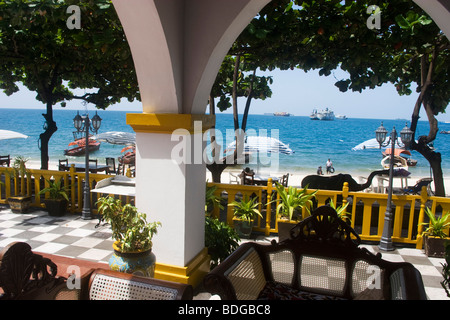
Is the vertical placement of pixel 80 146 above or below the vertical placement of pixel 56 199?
below

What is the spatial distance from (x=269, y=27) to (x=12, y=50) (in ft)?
20.3

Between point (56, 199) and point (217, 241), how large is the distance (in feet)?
14.0

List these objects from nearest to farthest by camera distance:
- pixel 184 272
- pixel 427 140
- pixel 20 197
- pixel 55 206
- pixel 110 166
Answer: pixel 184 272 → pixel 55 206 → pixel 20 197 → pixel 427 140 → pixel 110 166

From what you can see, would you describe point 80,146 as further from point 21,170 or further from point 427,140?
point 427,140

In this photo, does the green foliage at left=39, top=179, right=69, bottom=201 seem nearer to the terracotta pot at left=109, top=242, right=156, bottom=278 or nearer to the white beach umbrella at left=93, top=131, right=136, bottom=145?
the terracotta pot at left=109, top=242, right=156, bottom=278

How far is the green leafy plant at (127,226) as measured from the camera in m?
3.19

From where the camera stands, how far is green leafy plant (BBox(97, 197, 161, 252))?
3194mm

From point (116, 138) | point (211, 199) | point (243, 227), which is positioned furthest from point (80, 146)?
point (243, 227)

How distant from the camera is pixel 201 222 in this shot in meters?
4.12

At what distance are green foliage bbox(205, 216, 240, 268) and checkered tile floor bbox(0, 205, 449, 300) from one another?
1.63 meters

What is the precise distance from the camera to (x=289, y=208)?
5781 millimetres

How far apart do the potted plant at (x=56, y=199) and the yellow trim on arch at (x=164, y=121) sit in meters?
4.23

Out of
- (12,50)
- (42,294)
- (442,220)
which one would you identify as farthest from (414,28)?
(12,50)

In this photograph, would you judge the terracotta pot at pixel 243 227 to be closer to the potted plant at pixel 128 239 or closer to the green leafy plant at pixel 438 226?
the green leafy plant at pixel 438 226
